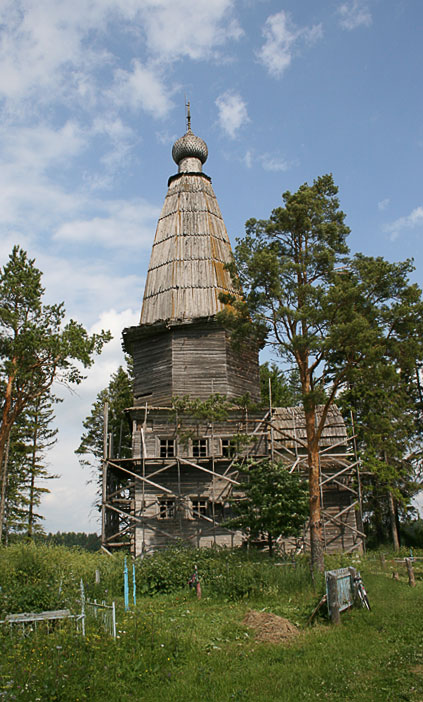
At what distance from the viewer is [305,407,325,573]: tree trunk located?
16.0 metres

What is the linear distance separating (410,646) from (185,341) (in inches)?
727

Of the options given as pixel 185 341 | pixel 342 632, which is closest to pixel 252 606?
pixel 342 632

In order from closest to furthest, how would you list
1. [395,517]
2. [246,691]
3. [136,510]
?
[246,691], [136,510], [395,517]

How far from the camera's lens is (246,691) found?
7.87 m

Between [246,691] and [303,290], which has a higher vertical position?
[303,290]

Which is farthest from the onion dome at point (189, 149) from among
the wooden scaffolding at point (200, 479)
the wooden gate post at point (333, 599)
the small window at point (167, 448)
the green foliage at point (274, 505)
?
the wooden gate post at point (333, 599)

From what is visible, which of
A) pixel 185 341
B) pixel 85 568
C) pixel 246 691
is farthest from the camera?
pixel 185 341

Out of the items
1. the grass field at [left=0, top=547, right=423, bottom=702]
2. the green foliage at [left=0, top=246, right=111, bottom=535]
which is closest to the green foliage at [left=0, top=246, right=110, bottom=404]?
the green foliage at [left=0, top=246, right=111, bottom=535]

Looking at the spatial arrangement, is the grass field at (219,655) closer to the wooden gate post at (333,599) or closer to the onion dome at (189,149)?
the wooden gate post at (333,599)

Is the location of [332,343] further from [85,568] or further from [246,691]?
[246,691]

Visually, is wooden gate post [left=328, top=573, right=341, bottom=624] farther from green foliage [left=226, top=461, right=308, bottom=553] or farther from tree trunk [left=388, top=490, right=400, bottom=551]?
tree trunk [left=388, top=490, right=400, bottom=551]

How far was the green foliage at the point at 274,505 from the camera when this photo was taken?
61.2ft

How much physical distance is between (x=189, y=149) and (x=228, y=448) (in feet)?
60.0

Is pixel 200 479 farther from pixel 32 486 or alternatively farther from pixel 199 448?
pixel 32 486
